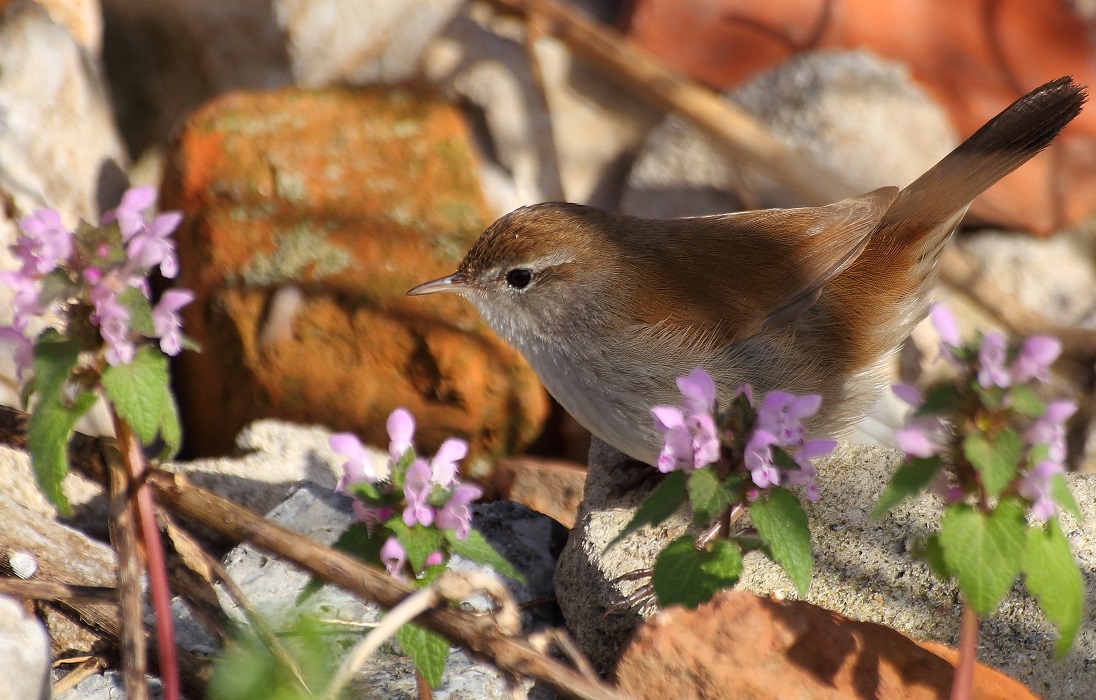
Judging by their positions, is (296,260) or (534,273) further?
(296,260)

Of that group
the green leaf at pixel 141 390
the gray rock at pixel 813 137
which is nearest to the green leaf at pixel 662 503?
the green leaf at pixel 141 390

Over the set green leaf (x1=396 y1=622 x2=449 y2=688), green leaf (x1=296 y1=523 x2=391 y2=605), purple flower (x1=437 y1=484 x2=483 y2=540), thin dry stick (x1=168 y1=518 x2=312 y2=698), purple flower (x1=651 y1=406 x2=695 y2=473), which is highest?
purple flower (x1=651 y1=406 x2=695 y2=473)

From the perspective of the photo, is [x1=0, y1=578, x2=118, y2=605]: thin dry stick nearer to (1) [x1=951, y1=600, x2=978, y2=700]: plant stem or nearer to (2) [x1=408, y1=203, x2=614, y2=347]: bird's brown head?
(1) [x1=951, y1=600, x2=978, y2=700]: plant stem

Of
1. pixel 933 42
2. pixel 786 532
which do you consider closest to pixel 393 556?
pixel 786 532

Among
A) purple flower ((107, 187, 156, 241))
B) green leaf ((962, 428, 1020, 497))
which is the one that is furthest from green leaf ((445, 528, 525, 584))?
green leaf ((962, 428, 1020, 497))

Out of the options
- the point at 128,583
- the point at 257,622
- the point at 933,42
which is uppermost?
the point at 933,42

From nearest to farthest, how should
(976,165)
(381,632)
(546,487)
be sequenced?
(381,632) → (976,165) → (546,487)

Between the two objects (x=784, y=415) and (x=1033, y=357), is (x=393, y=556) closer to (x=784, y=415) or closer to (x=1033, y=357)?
(x=784, y=415)
